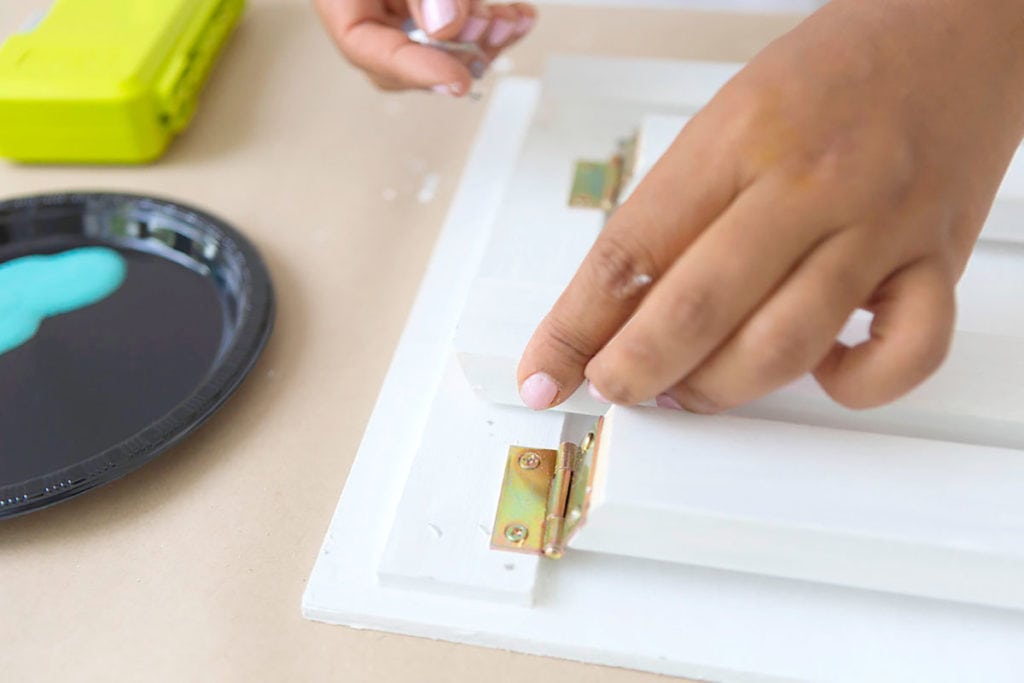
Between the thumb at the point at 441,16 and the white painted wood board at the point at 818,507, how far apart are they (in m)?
0.39

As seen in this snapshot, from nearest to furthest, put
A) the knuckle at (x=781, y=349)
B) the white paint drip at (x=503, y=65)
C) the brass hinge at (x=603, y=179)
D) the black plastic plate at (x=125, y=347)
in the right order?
the knuckle at (x=781, y=349), the black plastic plate at (x=125, y=347), the brass hinge at (x=603, y=179), the white paint drip at (x=503, y=65)

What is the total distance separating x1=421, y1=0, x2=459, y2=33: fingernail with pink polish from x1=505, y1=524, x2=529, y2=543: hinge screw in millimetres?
418

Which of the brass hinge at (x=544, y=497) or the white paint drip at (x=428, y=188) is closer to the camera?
the brass hinge at (x=544, y=497)

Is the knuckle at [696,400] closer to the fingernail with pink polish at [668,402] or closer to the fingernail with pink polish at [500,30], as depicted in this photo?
the fingernail with pink polish at [668,402]

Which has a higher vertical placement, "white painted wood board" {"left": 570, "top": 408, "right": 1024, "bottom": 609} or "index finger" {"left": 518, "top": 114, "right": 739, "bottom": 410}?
"index finger" {"left": 518, "top": 114, "right": 739, "bottom": 410}

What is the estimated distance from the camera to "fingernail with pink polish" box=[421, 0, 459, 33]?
687 millimetres

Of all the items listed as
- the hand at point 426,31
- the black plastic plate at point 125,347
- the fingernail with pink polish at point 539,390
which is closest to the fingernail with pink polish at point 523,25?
the hand at point 426,31

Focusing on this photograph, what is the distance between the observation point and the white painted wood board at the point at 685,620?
420 millimetres

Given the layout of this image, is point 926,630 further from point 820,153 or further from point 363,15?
point 363,15

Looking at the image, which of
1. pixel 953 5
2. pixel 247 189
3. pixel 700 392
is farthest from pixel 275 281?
pixel 953 5

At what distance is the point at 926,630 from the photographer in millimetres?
430

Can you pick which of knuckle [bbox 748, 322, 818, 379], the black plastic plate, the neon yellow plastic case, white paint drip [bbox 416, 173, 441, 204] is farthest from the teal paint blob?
knuckle [bbox 748, 322, 818, 379]

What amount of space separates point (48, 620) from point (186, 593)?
0.07 metres

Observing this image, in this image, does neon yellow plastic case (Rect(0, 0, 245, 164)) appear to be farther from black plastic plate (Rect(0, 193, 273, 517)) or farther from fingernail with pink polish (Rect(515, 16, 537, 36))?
fingernail with pink polish (Rect(515, 16, 537, 36))
